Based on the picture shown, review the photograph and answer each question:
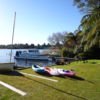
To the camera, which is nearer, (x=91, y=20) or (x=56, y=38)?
(x=91, y=20)

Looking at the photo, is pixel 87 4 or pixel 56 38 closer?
pixel 87 4

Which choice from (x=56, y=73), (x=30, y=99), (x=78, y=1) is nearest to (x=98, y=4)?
(x=78, y=1)

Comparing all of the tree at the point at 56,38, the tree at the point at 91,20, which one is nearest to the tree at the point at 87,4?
the tree at the point at 91,20

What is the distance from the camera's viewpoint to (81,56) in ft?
78.8

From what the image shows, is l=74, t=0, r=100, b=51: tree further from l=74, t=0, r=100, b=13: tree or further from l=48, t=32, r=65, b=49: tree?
l=48, t=32, r=65, b=49: tree

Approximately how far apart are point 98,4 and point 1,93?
34.3 ft

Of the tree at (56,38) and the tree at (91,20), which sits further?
the tree at (56,38)

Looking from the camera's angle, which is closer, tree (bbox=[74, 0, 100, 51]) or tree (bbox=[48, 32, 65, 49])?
tree (bbox=[74, 0, 100, 51])

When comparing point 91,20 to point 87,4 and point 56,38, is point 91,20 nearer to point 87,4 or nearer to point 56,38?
point 87,4

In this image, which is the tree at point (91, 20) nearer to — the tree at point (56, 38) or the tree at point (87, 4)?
the tree at point (87, 4)

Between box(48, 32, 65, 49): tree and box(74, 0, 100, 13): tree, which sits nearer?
box(74, 0, 100, 13): tree

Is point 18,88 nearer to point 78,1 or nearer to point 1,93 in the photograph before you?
point 1,93

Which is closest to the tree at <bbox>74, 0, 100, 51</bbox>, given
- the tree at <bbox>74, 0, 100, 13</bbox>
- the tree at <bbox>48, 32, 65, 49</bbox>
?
the tree at <bbox>74, 0, 100, 13</bbox>

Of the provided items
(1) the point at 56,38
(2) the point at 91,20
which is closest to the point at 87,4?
(2) the point at 91,20
